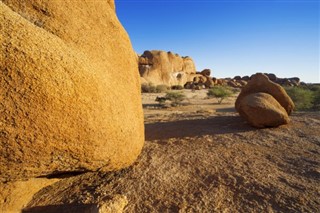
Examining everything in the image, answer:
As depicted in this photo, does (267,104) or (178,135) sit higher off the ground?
(267,104)

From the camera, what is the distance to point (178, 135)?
527 cm

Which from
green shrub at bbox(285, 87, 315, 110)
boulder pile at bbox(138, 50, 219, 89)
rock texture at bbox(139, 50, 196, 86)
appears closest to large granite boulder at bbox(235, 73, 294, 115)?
green shrub at bbox(285, 87, 315, 110)

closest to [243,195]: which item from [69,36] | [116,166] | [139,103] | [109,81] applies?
[116,166]

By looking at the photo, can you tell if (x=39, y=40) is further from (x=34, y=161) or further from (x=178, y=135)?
(x=178, y=135)

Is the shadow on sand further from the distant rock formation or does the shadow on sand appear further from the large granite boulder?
the distant rock formation

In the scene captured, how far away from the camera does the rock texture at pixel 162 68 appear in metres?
32.2

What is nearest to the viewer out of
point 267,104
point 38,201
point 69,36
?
point 69,36

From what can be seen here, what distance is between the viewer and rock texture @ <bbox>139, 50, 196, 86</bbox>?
106 ft

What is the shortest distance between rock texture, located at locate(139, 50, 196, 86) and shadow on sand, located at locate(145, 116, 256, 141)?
2471 centimetres

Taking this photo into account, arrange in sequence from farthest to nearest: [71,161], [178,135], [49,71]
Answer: [178,135]
[71,161]
[49,71]

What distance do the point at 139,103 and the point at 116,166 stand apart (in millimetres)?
1002

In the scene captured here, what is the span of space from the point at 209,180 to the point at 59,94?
2.22 meters

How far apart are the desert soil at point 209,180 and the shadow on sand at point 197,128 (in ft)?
1.92

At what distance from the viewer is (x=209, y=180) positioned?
118 inches
